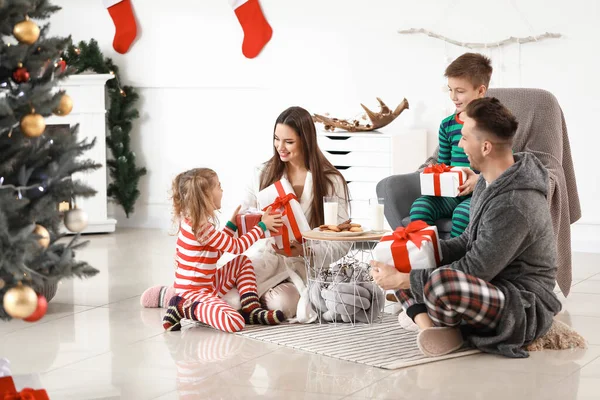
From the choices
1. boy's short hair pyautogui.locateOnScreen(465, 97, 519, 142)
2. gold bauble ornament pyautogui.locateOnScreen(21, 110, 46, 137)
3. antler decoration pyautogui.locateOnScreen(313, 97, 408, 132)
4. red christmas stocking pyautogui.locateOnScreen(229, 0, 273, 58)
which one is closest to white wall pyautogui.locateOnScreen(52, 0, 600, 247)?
red christmas stocking pyautogui.locateOnScreen(229, 0, 273, 58)

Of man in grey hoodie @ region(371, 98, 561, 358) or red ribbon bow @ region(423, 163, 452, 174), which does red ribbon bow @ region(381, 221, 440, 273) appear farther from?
red ribbon bow @ region(423, 163, 452, 174)

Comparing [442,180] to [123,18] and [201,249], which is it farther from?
[123,18]

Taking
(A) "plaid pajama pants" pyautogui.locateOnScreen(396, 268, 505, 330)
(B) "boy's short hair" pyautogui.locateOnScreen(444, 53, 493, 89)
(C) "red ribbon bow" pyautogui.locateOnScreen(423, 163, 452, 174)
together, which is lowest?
(A) "plaid pajama pants" pyautogui.locateOnScreen(396, 268, 505, 330)

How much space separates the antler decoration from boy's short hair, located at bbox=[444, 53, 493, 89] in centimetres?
162

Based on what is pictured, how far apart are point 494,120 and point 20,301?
172 cm

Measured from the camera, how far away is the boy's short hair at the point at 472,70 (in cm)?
377

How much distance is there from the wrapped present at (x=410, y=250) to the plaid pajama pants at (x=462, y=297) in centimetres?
10

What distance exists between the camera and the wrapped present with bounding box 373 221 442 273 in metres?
3.14

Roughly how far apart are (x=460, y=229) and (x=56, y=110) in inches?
77.4

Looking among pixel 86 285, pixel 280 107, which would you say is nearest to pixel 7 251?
pixel 86 285

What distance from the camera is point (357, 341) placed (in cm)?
333

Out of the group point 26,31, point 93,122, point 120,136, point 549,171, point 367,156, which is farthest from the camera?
point 120,136

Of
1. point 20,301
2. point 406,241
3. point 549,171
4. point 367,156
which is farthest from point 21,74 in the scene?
point 367,156

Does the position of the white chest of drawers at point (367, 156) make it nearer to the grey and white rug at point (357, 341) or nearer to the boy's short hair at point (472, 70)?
the boy's short hair at point (472, 70)
